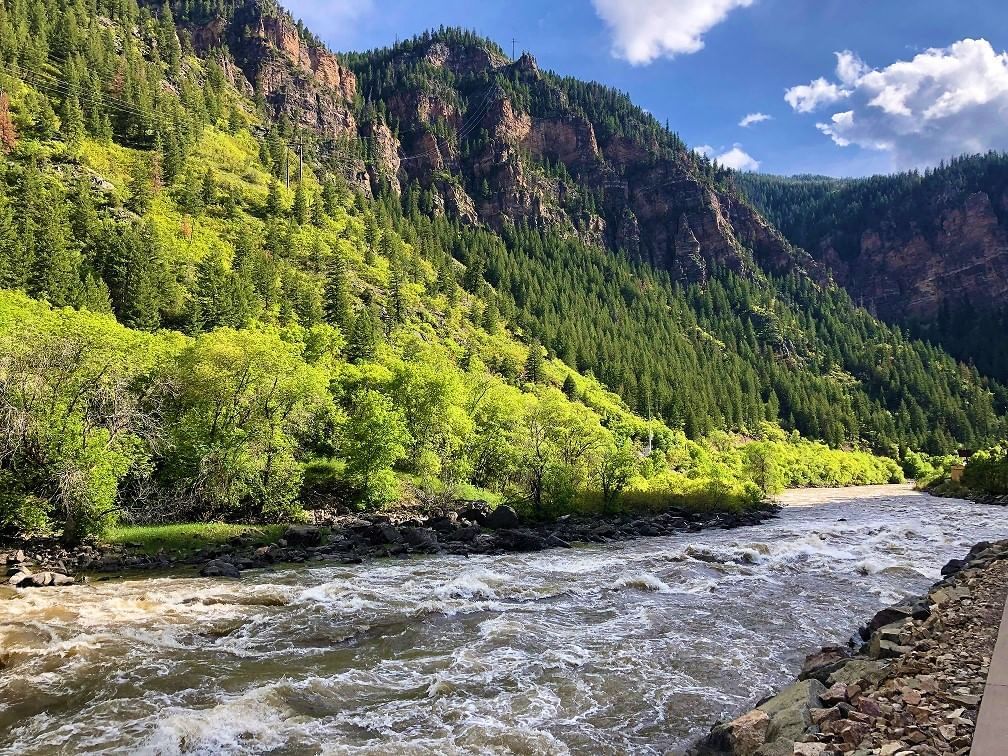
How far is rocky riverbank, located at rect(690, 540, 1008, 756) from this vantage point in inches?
286

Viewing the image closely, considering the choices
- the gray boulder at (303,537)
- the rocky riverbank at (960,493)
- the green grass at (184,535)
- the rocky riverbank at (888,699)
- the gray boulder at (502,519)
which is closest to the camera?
the rocky riverbank at (888,699)

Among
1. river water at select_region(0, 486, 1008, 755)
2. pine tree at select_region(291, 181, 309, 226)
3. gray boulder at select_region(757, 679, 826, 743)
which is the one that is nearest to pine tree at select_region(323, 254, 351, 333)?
pine tree at select_region(291, 181, 309, 226)

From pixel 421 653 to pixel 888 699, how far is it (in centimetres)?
1111

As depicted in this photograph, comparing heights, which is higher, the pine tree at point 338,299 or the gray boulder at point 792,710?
the pine tree at point 338,299

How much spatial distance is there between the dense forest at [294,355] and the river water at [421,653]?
42.1 ft

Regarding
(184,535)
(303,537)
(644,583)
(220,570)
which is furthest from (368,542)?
(644,583)

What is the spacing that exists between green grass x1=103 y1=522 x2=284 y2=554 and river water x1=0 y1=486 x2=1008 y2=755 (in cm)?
658

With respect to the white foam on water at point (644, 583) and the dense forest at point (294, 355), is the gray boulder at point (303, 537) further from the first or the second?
the white foam on water at point (644, 583)

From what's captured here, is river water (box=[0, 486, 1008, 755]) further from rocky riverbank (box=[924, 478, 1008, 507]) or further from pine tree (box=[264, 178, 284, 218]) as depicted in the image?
pine tree (box=[264, 178, 284, 218])

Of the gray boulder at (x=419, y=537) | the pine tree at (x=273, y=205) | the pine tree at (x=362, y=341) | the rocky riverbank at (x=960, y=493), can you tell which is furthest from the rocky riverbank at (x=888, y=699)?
the pine tree at (x=273, y=205)

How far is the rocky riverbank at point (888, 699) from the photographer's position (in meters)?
7.27

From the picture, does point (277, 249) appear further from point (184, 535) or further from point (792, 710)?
point (792, 710)

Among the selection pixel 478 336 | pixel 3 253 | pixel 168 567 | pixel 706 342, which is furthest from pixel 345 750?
pixel 706 342

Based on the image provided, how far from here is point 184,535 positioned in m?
30.5
